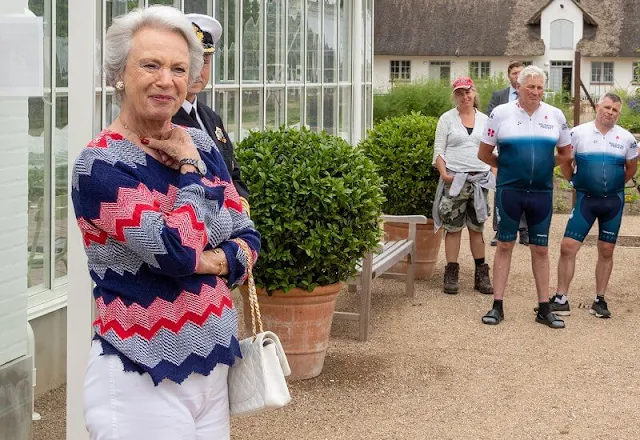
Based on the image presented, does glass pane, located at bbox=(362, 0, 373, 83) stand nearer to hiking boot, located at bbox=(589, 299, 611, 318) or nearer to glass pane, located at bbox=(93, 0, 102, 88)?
hiking boot, located at bbox=(589, 299, 611, 318)

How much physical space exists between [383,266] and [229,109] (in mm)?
1860

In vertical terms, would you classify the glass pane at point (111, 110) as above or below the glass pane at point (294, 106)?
below

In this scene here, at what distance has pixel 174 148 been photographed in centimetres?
290

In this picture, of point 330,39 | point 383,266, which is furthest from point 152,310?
point 330,39

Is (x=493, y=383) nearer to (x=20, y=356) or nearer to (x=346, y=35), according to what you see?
(x=20, y=356)

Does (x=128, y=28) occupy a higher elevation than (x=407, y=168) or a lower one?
higher

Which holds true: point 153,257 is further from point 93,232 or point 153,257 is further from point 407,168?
point 407,168

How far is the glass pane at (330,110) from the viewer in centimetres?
1217

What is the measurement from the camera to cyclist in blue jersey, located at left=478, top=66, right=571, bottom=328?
808cm

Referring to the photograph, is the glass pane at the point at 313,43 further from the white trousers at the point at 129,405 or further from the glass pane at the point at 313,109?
the white trousers at the point at 129,405

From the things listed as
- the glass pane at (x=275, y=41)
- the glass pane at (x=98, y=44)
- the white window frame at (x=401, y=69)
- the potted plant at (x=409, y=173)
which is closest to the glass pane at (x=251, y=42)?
the glass pane at (x=275, y=41)

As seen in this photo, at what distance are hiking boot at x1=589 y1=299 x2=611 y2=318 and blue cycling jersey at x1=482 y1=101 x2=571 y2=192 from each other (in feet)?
4.01

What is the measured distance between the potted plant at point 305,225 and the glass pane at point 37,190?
1131mm

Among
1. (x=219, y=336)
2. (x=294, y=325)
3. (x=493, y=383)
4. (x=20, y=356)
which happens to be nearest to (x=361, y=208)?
(x=294, y=325)
